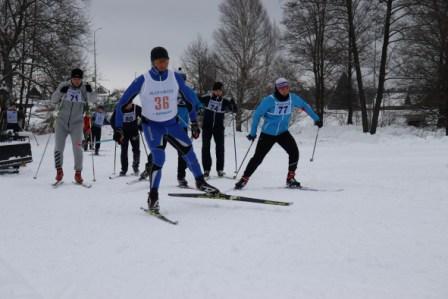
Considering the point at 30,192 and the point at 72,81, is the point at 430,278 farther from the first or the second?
the point at 72,81

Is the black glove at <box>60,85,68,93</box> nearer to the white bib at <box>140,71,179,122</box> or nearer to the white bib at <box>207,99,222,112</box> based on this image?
the white bib at <box>207,99,222,112</box>

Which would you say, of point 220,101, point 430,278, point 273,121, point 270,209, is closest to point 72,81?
point 220,101

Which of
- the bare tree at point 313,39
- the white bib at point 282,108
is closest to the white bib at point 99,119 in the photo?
the white bib at point 282,108

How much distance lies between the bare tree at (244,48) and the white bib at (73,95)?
71.4 ft

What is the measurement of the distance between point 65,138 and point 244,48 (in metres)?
22.6

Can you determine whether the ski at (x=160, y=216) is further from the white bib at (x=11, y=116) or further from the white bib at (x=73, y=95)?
the white bib at (x=11, y=116)

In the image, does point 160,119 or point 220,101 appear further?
point 220,101

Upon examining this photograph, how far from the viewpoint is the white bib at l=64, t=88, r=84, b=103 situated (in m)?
7.50

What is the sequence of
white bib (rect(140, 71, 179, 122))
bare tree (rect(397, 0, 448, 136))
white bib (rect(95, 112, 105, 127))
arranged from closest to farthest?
white bib (rect(140, 71, 179, 122)) < white bib (rect(95, 112, 105, 127)) < bare tree (rect(397, 0, 448, 136))

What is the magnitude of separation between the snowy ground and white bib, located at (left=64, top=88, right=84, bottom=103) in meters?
2.01

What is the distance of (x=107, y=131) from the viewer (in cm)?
3089

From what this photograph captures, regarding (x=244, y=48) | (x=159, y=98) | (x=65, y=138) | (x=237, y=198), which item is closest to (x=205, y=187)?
(x=237, y=198)

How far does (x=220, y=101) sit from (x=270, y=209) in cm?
395

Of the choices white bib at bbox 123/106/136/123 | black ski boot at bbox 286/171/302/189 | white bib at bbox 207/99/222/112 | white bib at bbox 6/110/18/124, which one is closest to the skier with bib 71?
black ski boot at bbox 286/171/302/189
